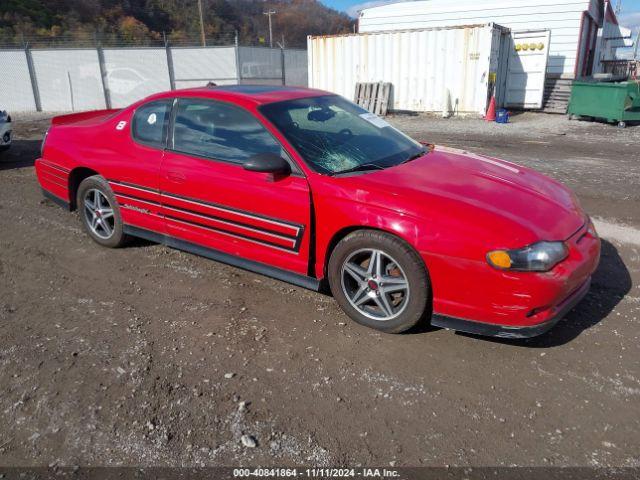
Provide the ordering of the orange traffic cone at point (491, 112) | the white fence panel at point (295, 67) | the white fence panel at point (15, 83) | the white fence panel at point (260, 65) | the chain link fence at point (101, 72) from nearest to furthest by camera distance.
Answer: the orange traffic cone at point (491, 112)
the white fence panel at point (15, 83)
the chain link fence at point (101, 72)
the white fence panel at point (260, 65)
the white fence panel at point (295, 67)

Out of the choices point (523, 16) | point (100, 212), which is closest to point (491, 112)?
point (523, 16)

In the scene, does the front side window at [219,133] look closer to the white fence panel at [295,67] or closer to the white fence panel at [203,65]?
the white fence panel at [203,65]

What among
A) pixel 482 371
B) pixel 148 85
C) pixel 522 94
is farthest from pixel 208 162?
pixel 148 85

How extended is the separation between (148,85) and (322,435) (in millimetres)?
20137

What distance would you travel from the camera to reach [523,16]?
62.2ft

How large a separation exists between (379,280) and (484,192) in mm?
885

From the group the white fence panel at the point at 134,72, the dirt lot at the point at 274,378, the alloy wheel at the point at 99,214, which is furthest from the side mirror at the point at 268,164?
the white fence panel at the point at 134,72

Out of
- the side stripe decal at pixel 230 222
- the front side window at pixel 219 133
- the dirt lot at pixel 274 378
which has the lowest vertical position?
the dirt lot at pixel 274 378

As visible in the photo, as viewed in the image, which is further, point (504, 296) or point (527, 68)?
point (527, 68)

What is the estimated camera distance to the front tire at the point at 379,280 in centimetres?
305

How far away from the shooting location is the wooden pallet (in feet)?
54.7

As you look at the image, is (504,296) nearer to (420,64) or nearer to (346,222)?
(346,222)

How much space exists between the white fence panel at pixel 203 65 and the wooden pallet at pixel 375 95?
601 centimetres

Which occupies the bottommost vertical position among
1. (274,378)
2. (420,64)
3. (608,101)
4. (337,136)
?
(274,378)
